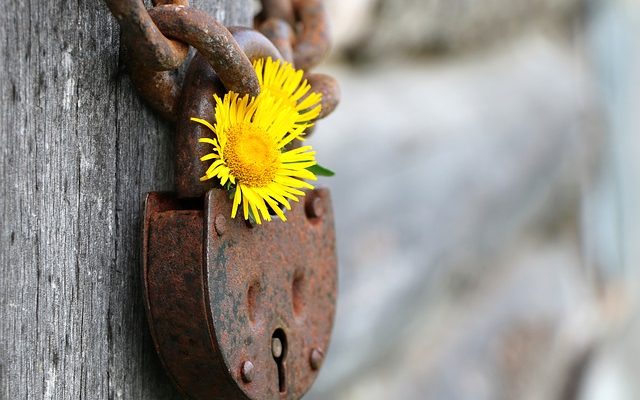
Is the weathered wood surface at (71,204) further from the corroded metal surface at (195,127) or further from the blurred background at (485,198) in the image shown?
the blurred background at (485,198)

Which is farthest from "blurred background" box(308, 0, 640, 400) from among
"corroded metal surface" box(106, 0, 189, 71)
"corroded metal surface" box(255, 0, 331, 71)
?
"corroded metal surface" box(106, 0, 189, 71)

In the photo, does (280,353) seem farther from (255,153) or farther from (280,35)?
(280,35)

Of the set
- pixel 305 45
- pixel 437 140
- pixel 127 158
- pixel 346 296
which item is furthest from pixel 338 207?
pixel 127 158

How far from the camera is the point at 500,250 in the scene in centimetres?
252

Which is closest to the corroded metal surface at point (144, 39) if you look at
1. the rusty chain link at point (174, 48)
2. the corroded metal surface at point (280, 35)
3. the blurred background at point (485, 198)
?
the rusty chain link at point (174, 48)

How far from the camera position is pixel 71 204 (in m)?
0.55

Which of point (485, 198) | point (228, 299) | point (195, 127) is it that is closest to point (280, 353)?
point (228, 299)

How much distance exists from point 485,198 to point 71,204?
1.80 meters

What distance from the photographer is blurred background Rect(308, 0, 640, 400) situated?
1.78 metres

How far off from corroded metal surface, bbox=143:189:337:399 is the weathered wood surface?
0.07 feet

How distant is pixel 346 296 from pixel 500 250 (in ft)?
3.20

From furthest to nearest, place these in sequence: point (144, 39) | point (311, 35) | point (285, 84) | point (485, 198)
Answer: point (485, 198) → point (311, 35) → point (285, 84) → point (144, 39)

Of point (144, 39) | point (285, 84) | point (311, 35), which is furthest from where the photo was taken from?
point (311, 35)

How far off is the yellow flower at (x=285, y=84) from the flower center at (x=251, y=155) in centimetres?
4
